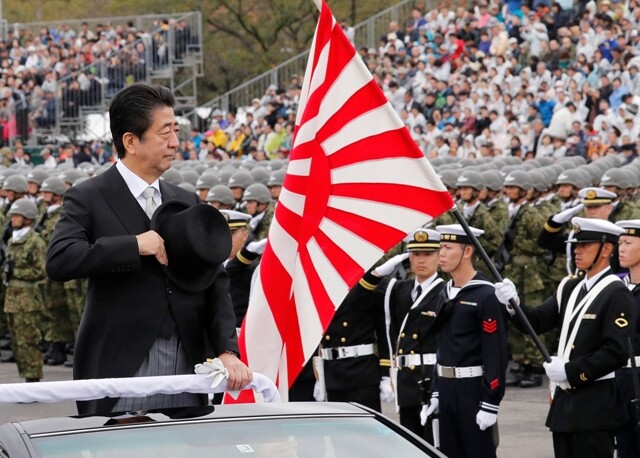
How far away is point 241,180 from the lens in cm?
1653

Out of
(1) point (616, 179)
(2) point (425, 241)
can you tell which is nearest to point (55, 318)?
(1) point (616, 179)

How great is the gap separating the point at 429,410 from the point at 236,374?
3573 millimetres

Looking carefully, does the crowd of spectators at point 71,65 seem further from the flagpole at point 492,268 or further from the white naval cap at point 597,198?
the flagpole at point 492,268

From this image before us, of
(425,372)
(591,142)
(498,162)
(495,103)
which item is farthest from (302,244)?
(495,103)

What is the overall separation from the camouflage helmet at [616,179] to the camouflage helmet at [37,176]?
795 cm

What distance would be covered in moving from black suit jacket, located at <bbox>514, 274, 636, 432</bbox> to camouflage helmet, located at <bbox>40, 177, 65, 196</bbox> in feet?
35.7

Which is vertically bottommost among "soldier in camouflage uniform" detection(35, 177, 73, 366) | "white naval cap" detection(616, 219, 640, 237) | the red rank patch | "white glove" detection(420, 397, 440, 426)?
"soldier in camouflage uniform" detection(35, 177, 73, 366)

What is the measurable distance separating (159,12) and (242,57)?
124 inches

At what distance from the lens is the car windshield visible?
137 inches

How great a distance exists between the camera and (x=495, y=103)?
25.2 metres

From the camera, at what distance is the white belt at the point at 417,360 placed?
7.97m

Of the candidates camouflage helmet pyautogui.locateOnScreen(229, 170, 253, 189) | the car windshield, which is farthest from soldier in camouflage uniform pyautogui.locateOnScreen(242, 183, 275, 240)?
the car windshield

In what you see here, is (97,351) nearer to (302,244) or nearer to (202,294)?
(202,294)

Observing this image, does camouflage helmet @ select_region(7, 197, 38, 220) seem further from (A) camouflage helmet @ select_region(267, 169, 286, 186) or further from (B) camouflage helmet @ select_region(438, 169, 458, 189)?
(B) camouflage helmet @ select_region(438, 169, 458, 189)
